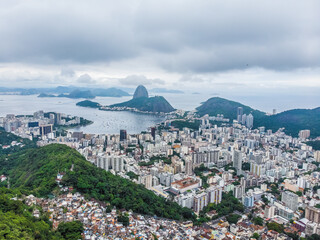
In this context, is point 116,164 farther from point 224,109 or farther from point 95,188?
point 224,109

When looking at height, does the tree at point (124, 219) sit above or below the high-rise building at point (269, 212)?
above

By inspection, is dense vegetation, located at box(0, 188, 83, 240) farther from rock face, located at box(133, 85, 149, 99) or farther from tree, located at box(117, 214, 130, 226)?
rock face, located at box(133, 85, 149, 99)

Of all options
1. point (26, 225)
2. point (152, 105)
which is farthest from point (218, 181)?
point (152, 105)

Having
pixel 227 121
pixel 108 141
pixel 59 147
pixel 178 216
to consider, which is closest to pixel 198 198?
pixel 178 216

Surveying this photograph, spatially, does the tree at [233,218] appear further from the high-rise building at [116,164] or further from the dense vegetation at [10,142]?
the dense vegetation at [10,142]

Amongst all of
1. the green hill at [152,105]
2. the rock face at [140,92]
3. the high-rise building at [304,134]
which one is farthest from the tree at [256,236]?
the rock face at [140,92]

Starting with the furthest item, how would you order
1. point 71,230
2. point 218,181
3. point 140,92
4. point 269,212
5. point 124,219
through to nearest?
point 140,92 < point 218,181 < point 269,212 < point 124,219 < point 71,230

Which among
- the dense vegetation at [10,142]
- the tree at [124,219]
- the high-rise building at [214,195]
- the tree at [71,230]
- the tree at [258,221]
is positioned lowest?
the tree at [258,221]

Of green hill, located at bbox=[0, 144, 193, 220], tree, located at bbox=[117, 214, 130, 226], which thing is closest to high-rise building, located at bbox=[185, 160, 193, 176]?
green hill, located at bbox=[0, 144, 193, 220]
